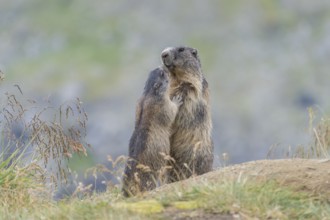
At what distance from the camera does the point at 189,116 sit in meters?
10.7

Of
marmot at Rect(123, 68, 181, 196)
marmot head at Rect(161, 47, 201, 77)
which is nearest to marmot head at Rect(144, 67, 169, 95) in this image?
marmot at Rect(123, 68, 181, 196)

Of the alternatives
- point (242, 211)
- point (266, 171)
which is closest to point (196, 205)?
point (242, 211)

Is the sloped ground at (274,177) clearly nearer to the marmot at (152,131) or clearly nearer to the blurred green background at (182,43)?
the marmot at (152,131)

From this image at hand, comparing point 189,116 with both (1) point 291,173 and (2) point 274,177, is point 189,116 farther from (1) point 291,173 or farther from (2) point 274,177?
(2) point 274,177

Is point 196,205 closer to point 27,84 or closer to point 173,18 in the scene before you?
point 27,84

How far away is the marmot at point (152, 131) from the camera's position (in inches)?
399

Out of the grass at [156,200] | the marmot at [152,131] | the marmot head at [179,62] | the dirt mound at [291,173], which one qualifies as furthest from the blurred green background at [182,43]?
the dirt mound at [291,173]

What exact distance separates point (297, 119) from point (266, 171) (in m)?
130

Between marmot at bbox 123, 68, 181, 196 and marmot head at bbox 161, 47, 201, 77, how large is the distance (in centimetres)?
50

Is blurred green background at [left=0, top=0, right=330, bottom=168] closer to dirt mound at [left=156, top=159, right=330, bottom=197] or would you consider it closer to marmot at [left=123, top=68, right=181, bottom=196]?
marmot at [left=123, top=68, right=181, bottom=196]

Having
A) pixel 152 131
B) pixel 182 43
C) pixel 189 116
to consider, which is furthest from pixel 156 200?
pixel 182 43

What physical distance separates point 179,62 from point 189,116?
→ 69cm

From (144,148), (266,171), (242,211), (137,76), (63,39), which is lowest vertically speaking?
(242,211)

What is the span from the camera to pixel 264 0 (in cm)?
16700
